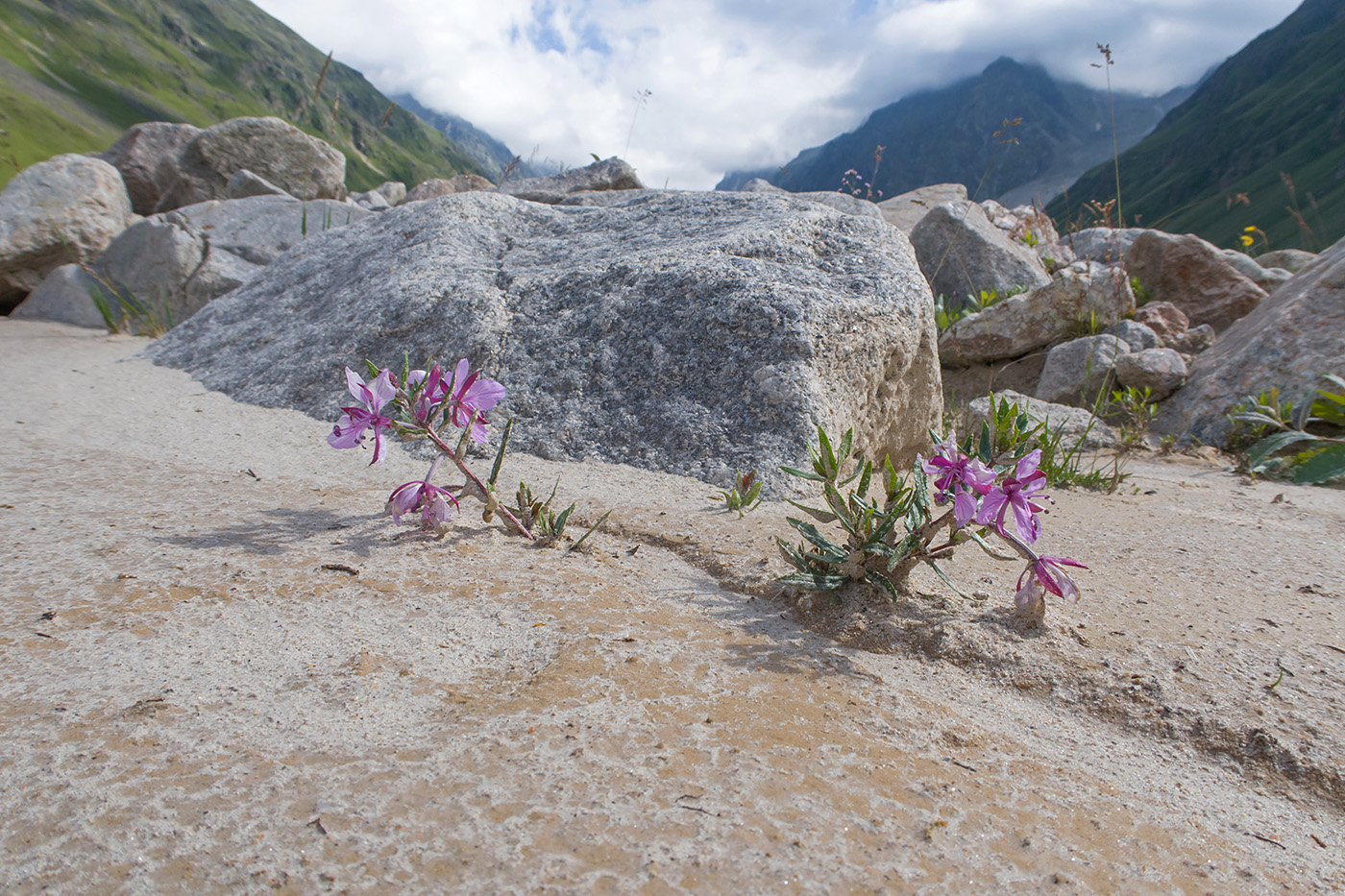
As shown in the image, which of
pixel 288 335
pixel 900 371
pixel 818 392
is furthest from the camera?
pixel 288 335

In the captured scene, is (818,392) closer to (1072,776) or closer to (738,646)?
(738,646)

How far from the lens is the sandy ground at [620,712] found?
0.85 metres

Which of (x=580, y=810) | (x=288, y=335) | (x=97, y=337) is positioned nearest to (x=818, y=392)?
(x=580, y=810)

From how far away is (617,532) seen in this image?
198cm

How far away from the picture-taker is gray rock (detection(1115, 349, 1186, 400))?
4367 mm

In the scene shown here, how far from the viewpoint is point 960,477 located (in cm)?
140

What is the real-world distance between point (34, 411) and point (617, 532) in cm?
231

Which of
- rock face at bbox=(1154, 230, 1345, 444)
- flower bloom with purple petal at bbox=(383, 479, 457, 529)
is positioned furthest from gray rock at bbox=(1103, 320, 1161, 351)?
flower bloom with purple petal at bbox=(383, 479, 457, 529)

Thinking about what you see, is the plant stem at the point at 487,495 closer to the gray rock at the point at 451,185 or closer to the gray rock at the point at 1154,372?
the gray rock at the point at 1154,372

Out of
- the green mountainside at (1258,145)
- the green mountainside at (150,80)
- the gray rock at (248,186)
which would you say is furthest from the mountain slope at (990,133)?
the gray rock at (248,186)

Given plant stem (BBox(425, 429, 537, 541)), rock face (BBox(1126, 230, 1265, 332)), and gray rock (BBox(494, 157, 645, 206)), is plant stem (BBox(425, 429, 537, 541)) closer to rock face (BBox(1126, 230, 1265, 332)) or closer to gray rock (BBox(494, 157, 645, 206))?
gray rock (BBox(494, 157, 645, 206))

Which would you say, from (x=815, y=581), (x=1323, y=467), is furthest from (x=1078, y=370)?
(x=815, y=581)

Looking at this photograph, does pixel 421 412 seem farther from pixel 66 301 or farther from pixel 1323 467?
pixel 66 301

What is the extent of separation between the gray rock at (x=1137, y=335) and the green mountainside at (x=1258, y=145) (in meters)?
68.0
